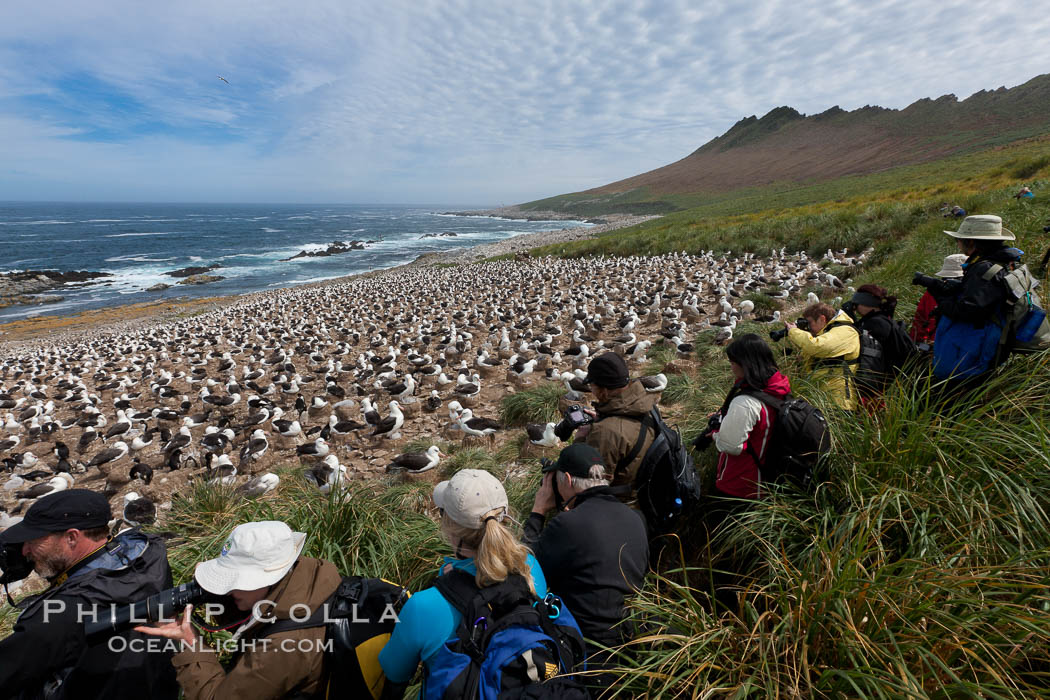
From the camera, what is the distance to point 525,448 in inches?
267

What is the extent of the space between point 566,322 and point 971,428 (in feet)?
41.0

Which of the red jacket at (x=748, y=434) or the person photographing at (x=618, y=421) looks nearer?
the red jacket at (x=748, y=434)

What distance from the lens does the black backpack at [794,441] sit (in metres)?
2.99

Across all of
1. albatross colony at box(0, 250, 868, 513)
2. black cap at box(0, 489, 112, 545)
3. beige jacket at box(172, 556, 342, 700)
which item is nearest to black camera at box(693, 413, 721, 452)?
beige jacket at box(172, 556, 342, 700)

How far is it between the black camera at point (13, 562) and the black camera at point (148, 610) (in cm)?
68

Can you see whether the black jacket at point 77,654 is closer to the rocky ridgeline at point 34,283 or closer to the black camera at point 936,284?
the black camera at point 936,284

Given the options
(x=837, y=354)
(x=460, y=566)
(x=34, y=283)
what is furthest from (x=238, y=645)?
(x=34, y=283)

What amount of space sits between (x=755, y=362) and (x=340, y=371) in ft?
41.2

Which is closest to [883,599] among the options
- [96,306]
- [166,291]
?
[96,306]

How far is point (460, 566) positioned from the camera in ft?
7.06

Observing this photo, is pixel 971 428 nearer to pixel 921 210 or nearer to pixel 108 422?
pixel 108 422

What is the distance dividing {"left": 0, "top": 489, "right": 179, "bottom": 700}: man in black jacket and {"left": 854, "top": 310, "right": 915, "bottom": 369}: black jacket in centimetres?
579

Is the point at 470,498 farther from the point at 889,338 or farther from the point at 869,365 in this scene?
the point at 889,338

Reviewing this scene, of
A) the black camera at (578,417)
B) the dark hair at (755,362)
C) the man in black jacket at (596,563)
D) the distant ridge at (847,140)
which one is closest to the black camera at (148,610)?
the man in black jacket at (596,563)
